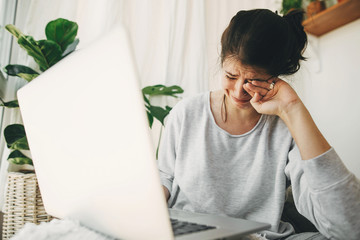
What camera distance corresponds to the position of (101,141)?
1.26 feet

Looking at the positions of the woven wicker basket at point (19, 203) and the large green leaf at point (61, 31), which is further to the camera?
the large green leaf at point (61, 31)

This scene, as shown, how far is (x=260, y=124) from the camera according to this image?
0.94 meters

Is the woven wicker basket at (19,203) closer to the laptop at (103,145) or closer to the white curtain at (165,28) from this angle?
the laptop at (103,145)

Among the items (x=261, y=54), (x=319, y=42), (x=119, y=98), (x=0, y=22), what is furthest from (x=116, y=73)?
(x=319, y=42)

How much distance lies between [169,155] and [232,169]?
0.79 feet

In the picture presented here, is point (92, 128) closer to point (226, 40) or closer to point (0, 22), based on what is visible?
point (226, 40)

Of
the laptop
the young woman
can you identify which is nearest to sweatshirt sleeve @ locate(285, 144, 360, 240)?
the young woman

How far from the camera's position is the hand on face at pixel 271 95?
2.64ft

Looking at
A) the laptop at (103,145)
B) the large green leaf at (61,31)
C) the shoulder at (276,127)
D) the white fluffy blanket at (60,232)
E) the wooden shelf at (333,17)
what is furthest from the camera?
the wooden shelf at (333,17)

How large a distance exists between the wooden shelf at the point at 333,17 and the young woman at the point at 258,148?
28.6 inches

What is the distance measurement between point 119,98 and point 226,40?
2.09ft

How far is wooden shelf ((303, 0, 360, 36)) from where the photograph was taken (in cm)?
139

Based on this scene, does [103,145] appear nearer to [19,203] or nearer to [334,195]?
[334,195]

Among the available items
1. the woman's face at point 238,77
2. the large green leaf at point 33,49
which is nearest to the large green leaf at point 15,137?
the large green leaf at point 33,49
